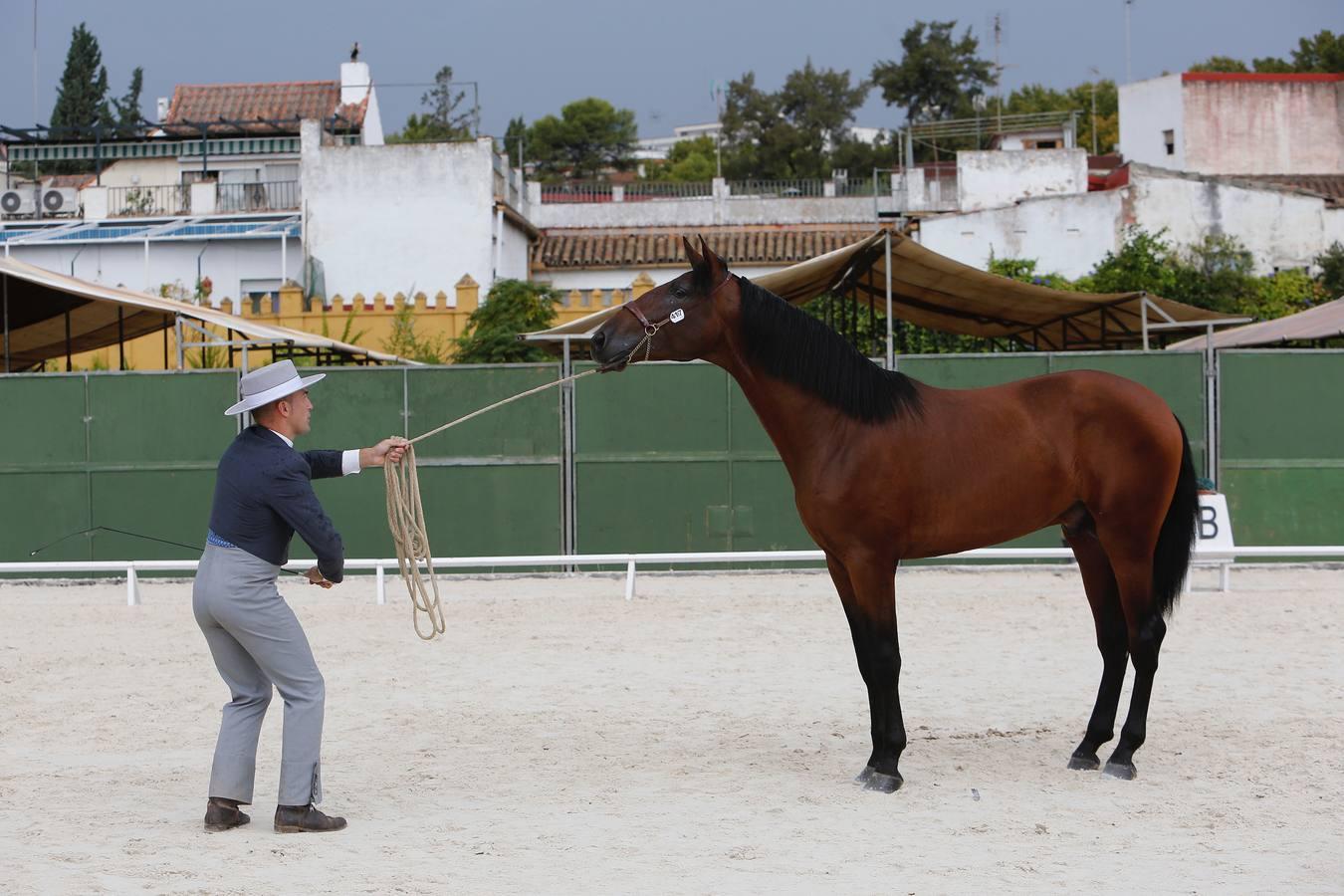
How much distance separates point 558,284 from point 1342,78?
21082mm

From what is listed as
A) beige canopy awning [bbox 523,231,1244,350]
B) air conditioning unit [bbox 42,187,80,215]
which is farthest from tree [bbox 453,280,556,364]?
air conditioning unit [bbox 42,187,80,215]

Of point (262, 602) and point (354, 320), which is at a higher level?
point (354, 320)

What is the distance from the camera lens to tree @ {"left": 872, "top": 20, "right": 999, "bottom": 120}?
2421 inches

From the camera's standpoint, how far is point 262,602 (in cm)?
487

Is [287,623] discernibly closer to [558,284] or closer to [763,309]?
[763,309]

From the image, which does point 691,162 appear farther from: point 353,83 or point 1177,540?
point 1177,540

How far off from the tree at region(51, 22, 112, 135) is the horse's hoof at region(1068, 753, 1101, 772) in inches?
2674

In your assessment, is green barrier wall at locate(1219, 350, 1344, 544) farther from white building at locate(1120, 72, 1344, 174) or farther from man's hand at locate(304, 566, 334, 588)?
white building at locate(1120, 72, 1344, 174)

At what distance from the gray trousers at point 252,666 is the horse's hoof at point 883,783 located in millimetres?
2083

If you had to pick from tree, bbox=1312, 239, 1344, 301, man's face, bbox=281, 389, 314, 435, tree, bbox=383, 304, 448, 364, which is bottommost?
man's face, bbox=281, 389, 314, 435

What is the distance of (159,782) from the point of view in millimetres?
5754

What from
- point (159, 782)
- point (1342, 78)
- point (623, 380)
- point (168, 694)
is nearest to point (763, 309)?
point (159, 782)

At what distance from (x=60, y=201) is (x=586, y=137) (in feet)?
142

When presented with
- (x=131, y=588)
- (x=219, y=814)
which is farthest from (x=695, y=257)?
(x=131, y=588)
